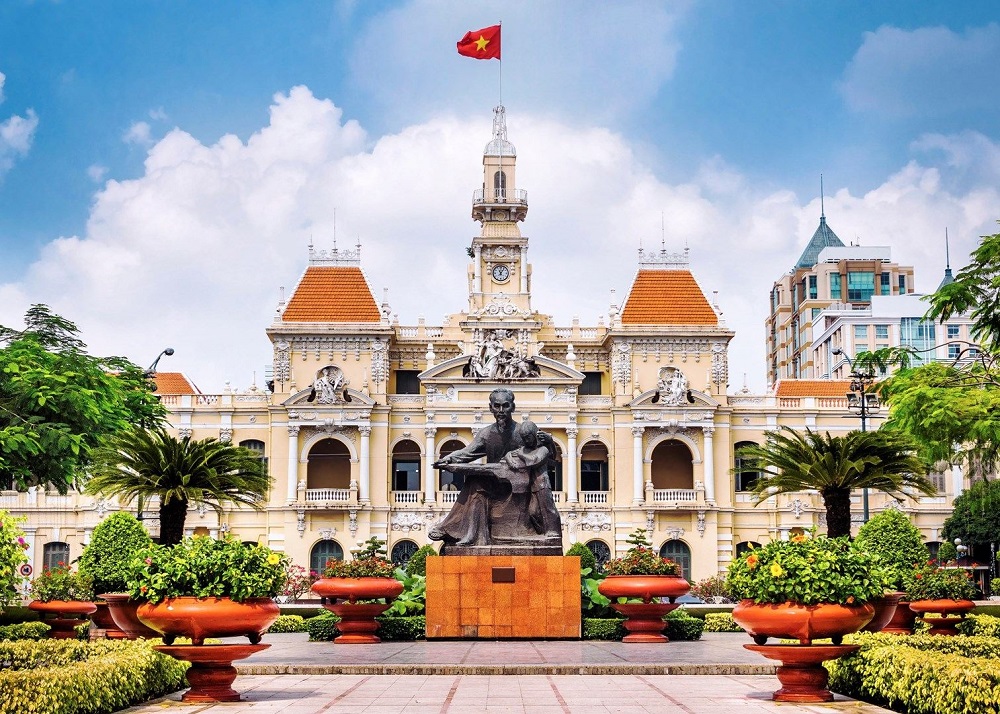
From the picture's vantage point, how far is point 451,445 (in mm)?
60625

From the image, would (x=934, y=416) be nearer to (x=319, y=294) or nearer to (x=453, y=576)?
(x=453, y=576)

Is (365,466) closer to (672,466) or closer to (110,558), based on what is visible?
(672,466)

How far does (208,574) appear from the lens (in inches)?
543

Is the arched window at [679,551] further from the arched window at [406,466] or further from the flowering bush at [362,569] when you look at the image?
the flowering bush at [362,569]

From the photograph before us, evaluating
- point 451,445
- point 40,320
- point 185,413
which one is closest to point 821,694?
point 40,320

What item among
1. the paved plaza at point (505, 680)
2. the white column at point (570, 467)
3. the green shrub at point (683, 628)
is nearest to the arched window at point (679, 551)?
the white column at point (570, 467)

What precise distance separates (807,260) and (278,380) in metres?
78.0

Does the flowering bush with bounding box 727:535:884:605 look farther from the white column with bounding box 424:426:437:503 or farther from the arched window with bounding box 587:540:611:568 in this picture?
the white column with bounding box 424:426:437:503

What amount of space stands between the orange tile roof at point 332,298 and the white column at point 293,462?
5893mm

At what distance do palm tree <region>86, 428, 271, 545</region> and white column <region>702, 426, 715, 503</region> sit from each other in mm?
33377

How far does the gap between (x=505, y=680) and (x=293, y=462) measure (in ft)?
148

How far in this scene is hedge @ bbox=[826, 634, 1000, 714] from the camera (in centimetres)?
1145

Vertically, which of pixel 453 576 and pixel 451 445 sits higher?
pixel 451 445

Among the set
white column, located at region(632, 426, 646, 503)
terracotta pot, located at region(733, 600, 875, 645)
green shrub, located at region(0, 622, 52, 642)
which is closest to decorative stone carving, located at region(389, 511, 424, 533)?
white column, located at region(632, 426, 646, 503)
